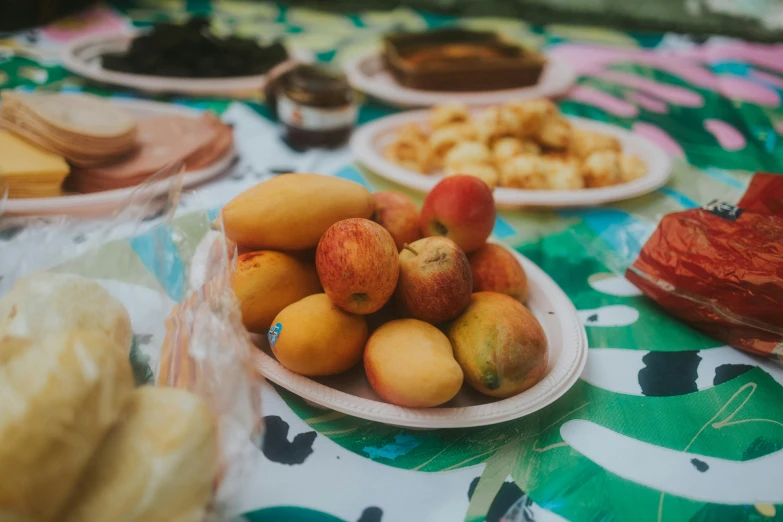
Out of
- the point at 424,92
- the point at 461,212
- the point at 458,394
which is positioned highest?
the point at 461,212

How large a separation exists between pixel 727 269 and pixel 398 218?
1.28 feet

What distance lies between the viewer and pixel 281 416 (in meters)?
0.52

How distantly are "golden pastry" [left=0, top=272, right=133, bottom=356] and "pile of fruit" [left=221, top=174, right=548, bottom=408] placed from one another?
0.37 ft

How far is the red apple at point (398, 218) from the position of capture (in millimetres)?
609

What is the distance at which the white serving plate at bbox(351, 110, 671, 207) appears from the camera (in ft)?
3.02

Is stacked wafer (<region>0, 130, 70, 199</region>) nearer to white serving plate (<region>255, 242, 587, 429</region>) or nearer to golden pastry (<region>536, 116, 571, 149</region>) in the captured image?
white serving plate (<region>255, 242, 587, 429</region>)

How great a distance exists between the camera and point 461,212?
587mm

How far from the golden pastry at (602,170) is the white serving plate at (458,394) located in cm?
46

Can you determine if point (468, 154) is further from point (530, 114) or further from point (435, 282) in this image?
point (435, 282)

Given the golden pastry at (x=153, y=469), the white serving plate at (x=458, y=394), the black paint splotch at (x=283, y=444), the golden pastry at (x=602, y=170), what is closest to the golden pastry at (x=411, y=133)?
the golden pastry at (x=602, y=170)

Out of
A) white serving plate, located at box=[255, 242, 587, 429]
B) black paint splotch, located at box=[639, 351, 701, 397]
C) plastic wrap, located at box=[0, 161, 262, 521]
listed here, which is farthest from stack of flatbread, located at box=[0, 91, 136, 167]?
black paint splotch, located at box=[639, 351, 701, 397]

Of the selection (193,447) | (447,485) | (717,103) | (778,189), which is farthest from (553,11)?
(193,447)

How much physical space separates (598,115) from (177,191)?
108 cm

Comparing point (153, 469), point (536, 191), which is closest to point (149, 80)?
point (536, 191)
